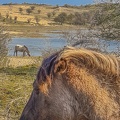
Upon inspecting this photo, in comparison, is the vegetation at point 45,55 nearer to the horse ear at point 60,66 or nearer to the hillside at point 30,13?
the horse ear at point 60,66

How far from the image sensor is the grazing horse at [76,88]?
1521 millimetres

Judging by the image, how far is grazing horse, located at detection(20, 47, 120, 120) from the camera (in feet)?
4.99

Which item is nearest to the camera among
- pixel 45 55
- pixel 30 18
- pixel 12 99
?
pixel 45 55

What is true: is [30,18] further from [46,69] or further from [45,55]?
[46,69]

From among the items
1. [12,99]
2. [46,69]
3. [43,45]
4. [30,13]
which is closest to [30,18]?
[30,13]

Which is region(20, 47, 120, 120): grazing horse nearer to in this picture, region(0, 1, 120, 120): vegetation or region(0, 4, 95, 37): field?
region(0, 1, 120, 120): vegetation

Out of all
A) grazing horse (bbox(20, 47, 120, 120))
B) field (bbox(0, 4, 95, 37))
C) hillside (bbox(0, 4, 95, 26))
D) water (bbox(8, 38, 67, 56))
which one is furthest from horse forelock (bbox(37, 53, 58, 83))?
hillside (bbox(0, 4, 95, 26))

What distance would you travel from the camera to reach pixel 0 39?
18766mm

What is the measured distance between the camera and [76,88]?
1549 mm

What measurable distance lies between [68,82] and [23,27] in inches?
2880

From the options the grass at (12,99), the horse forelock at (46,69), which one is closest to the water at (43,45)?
the grass at (12,99)

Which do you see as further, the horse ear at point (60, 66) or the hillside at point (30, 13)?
the hillside at point (30, 13)

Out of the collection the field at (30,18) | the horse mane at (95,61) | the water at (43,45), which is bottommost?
the field at (30,18)

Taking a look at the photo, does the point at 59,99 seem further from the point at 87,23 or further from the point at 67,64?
the point at 87,23
